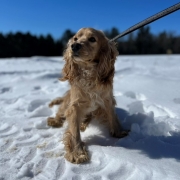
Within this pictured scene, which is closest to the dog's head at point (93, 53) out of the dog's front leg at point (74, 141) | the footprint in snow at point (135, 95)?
the dog's front leg at point (74, 141)

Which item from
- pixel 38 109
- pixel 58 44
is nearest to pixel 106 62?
pixel 38 109

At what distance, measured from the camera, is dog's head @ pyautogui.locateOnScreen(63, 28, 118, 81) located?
2332 mm

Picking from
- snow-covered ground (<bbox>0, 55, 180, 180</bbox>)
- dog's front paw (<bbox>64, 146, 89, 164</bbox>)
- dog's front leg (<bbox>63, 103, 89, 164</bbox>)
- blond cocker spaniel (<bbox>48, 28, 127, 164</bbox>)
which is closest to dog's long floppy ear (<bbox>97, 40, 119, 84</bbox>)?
blond cocker spaniel (<bbox>48, 28, 127, 164</bbox>)

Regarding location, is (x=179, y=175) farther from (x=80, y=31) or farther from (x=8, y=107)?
(x=8, y=107)

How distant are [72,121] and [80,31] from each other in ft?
3.37

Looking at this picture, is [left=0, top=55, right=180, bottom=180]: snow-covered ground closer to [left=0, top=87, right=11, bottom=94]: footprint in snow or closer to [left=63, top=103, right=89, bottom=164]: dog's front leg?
[left=63, top=103, right=89, bottom=164]: dog's front leg

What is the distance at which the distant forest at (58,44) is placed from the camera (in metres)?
28.7

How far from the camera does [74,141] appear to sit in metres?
2.31

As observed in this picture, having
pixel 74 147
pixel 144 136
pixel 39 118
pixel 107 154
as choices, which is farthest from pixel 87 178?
pixel 39 118

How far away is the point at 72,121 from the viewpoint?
2.39 m

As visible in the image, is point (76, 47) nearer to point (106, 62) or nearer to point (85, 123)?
point (106, 62)

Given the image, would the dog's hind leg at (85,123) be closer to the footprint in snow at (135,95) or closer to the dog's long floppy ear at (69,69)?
the dog's long floppy ear at (69,69)

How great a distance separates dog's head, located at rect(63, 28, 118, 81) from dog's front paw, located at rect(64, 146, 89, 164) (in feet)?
2.64

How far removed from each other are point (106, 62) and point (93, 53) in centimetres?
18
